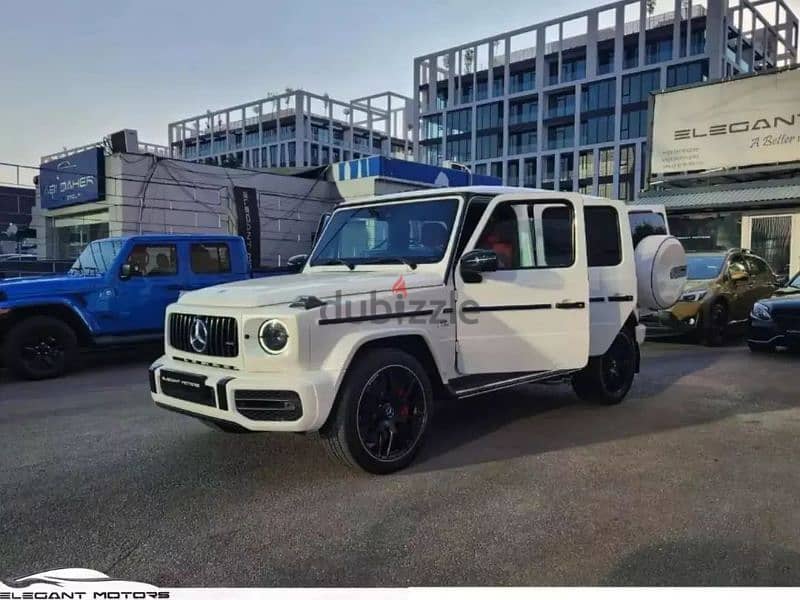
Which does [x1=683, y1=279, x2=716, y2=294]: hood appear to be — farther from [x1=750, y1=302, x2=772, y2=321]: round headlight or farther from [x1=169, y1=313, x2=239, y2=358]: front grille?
[x1=169, y1=313, x2=239, y2=358]: front grille

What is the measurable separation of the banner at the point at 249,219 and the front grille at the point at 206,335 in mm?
17598

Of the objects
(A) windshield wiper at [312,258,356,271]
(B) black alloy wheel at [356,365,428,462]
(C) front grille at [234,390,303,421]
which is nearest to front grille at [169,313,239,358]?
(C) front grille at [234,390,303,421]

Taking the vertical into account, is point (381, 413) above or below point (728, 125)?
below

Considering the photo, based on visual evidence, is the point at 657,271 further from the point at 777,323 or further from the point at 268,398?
the point at 777,323

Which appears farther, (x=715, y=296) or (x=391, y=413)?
(x=715, y=296)

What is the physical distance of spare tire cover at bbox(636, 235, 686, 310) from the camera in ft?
20.3

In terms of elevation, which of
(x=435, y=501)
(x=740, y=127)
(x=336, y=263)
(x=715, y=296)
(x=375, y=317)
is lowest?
(x=435, y=501)

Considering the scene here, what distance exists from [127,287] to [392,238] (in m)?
5.20

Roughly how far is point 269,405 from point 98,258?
626 centimetres

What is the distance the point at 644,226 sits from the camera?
671 centimetres

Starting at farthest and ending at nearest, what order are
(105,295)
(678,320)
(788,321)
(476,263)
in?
(678,320)
(788,321)
(105,295)
(476,263)

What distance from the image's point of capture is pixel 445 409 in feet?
20.5

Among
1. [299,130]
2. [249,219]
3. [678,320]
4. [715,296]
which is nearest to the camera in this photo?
[678,320]

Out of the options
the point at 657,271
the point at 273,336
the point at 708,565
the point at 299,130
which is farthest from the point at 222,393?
the point at 299,130
